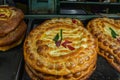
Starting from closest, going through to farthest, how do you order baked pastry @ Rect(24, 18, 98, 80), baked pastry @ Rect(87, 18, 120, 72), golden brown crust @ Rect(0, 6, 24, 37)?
baked pastry @ Rect(24, 18, 98, 80) < baked pastry @ Rect(87, 18, 120, 72) < golden brown crust @ Rect(0, 6, 24, 37)

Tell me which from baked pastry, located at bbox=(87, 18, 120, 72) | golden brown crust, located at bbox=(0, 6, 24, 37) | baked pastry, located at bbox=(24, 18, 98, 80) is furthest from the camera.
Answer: golden brown crust, located at bbox=(0, 6, 24, 37)

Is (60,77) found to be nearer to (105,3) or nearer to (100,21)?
(100,21)

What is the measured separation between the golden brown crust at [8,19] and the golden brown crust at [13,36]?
33 millimetres

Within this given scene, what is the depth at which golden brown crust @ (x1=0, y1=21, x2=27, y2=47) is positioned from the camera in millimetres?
1555

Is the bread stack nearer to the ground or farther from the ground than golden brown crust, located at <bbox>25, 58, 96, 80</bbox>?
farther from the ground

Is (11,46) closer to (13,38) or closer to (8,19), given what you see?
(13,38)

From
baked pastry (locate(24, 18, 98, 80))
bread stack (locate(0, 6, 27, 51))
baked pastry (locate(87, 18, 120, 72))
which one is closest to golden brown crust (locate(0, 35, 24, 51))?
bread stack (locate(0, 6, 27, 51))

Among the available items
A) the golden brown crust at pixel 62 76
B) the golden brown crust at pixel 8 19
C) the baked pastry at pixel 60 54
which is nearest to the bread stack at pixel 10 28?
the golden brown crust at pixel 8 19

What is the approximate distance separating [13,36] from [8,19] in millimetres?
115

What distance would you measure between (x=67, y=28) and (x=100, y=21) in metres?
0.27

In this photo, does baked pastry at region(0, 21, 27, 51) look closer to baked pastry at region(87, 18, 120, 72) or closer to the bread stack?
the bread stack

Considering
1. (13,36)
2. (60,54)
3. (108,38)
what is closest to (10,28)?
(13,36)

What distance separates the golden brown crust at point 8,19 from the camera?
5.06 ft

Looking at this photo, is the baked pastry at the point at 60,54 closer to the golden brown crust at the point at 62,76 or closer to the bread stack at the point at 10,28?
the golden brown crust at the point at 62,76
